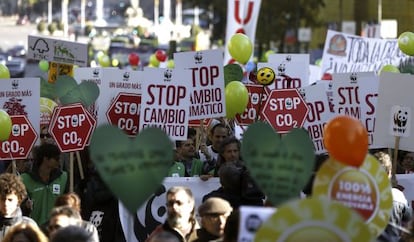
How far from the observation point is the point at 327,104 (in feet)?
45.5

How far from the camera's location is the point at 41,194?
1143cm

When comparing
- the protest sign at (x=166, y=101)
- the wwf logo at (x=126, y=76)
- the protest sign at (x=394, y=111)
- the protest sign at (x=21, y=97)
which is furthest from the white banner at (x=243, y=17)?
the protest sign at (x=394, y=111)

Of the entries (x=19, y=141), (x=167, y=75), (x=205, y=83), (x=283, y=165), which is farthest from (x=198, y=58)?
(x=283, y=165)

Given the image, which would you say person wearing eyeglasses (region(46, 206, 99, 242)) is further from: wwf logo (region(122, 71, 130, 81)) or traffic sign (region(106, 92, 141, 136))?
wwf logo (region(122, 71, 130, 81))

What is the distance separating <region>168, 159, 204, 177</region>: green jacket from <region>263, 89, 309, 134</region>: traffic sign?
1.09 metres

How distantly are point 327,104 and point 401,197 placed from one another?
386 cm

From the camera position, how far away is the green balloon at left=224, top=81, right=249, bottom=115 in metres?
14.1

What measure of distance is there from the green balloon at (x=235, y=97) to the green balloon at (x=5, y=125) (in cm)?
256

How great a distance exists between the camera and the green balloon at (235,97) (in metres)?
14.1

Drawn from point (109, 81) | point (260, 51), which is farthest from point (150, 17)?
point (109, 81)

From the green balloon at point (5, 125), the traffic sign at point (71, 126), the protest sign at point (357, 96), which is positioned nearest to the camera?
the green balloon at point (5, 125)

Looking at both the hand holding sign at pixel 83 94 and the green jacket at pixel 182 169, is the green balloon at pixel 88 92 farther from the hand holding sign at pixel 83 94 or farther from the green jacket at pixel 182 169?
the green jacket at pixel 182 169

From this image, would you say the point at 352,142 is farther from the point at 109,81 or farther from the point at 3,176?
the point at 109,81

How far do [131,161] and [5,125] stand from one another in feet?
16.3
